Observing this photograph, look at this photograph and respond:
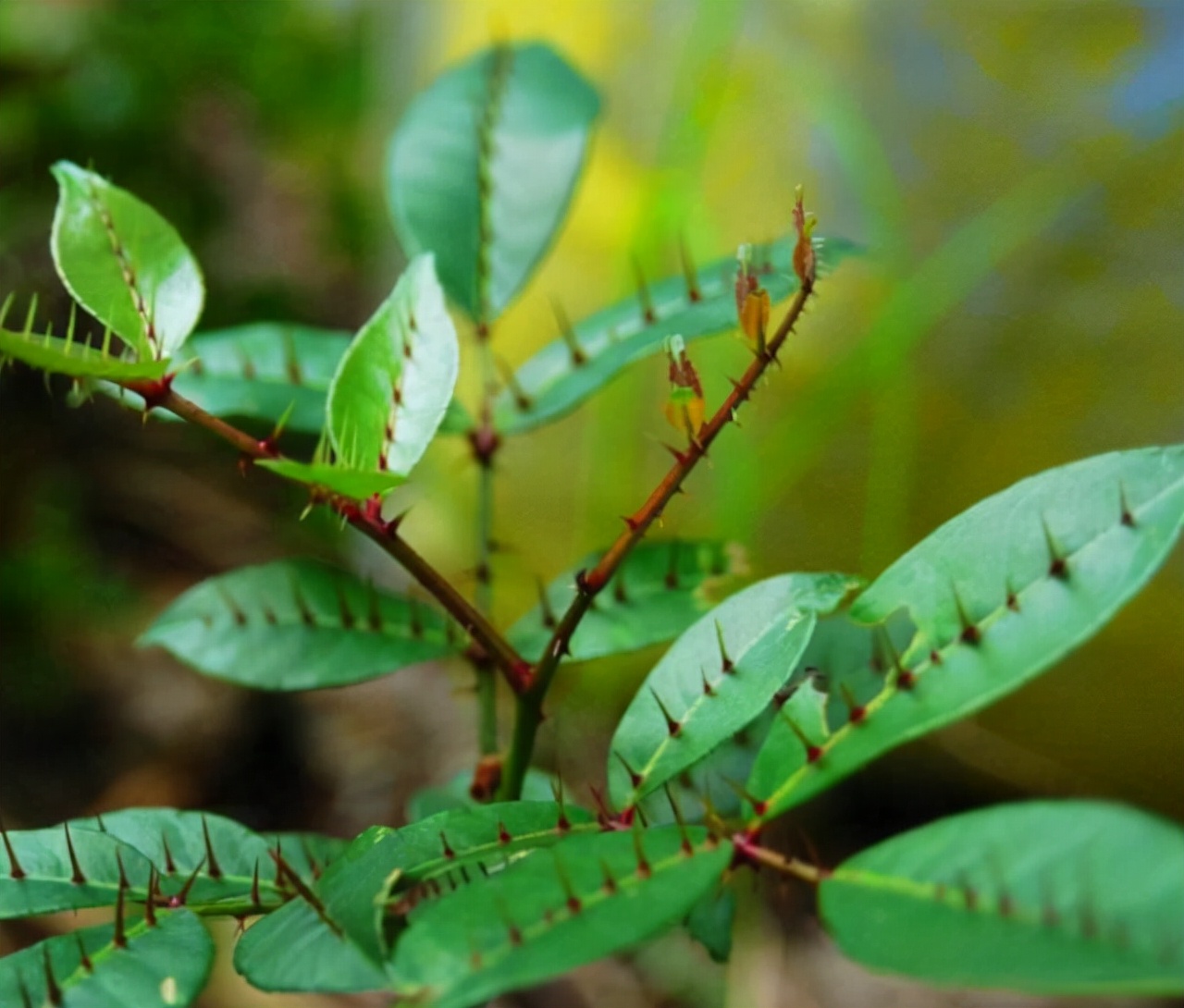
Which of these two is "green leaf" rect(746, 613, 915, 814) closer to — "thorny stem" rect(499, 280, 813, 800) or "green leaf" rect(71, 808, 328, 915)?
"thorny stem" rect(499, 280, 813, 800)

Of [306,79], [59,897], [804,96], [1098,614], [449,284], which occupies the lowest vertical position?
[59,897]

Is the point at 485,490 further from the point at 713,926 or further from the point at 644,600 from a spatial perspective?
the point at 713,926

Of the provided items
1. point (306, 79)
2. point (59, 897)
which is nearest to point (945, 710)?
point (59, 897)

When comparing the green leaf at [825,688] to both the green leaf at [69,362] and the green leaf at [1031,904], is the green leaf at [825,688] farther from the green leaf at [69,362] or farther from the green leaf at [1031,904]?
the green leaf at [69,362]

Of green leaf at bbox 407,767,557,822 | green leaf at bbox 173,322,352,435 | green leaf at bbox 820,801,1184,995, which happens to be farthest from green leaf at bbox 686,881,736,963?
green leaf at bbox 173,322,352,435

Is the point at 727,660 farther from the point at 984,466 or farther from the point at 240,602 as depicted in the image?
the point at 984,466

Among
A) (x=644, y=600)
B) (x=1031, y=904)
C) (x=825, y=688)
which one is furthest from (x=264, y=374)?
(x=1031, y=904)
